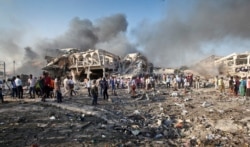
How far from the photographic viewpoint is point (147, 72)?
32531 mm

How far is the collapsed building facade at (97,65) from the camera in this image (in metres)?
31.9

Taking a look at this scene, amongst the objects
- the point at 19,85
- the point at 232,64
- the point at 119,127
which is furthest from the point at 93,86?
the point at 232,64

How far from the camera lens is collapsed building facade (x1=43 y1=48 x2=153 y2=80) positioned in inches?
1256

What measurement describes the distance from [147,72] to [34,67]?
2409 cm

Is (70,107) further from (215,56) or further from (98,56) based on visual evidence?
(215,56)

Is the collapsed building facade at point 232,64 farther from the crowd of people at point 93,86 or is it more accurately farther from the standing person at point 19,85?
the standing person at point 19,85

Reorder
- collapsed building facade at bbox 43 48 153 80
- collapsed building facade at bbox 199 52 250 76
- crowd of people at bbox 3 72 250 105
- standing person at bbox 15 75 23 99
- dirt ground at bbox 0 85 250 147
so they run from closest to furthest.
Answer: dirt ground at bbox 0 85 250 147 < crowd of people at bbox 3 72 250 105 < standing person at bbox 15 75 23 99 < collapsed building facade at bbox 199 52 250 76 < collapsed building facade at bbox 43 48 153 80

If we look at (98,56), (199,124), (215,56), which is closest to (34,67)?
(98,56)

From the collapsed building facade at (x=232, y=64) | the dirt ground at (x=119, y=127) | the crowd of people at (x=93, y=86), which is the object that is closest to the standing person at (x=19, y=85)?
the crowd of people at (x=93, y=86)

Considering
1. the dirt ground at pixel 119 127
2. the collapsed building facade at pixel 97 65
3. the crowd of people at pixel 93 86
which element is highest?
the collapsed building facade at pixel 97 65

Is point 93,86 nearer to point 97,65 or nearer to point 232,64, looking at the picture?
point 97,65

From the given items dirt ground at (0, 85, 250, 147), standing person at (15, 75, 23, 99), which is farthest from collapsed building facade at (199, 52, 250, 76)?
standing person at (15, 75, 23, 99)

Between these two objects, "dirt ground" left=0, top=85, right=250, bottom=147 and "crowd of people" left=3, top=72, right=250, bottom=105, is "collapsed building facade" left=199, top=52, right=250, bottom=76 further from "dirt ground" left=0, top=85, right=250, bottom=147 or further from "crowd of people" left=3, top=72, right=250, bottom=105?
"dirt ground" left=0, top=85, right=250, bottom=147

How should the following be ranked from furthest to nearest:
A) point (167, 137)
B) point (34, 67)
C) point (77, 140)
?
point (34, 67)
point (167, 137)
point (77, 140)
